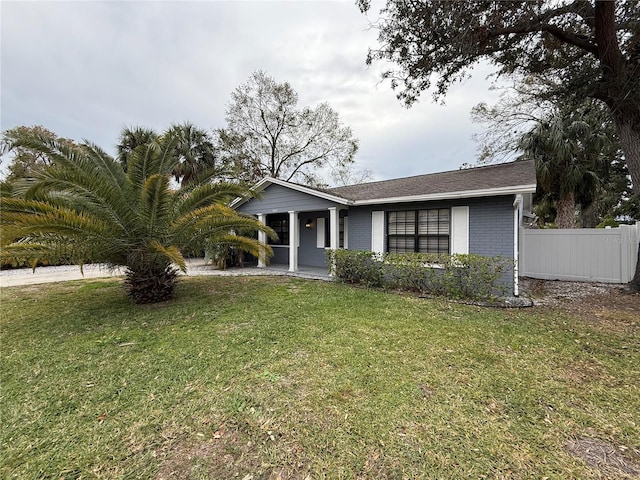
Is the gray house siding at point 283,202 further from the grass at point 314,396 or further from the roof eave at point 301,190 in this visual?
the grass at point 314,396

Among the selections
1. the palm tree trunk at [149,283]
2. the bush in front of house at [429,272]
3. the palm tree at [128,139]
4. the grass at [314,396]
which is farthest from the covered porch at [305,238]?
the palm tree at [128,139]

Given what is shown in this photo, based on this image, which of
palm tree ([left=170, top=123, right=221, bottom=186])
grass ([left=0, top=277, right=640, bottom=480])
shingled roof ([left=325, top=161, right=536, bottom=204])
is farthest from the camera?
palm tree ([left=170, top=123, right=221, bottom=186])

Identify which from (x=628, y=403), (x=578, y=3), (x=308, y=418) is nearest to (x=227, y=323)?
(x=308, y=418)

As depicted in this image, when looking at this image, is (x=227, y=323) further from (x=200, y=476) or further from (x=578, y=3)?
(x=578, y=3)

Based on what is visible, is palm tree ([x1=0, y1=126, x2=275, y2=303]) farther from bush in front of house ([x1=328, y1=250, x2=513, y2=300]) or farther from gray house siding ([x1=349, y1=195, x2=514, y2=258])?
gray house siding ([x1=349, y1=195, x2=514, y2=258])

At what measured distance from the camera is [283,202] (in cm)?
1132

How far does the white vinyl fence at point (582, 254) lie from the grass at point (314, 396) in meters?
5.54

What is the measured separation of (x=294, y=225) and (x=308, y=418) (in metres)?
8.84

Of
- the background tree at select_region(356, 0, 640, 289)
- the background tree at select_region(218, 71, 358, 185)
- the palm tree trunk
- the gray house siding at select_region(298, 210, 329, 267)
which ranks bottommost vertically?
the palm tree trunk

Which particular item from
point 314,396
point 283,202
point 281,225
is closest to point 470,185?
point 283,202

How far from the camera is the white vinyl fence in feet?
27.2

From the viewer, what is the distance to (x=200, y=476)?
1.96m

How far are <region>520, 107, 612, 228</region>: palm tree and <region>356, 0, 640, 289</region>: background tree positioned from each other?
139 inches

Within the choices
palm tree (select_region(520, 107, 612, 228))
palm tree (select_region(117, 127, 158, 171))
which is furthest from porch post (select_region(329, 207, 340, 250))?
palm tree (select_region(117, 127, 158, 171))
